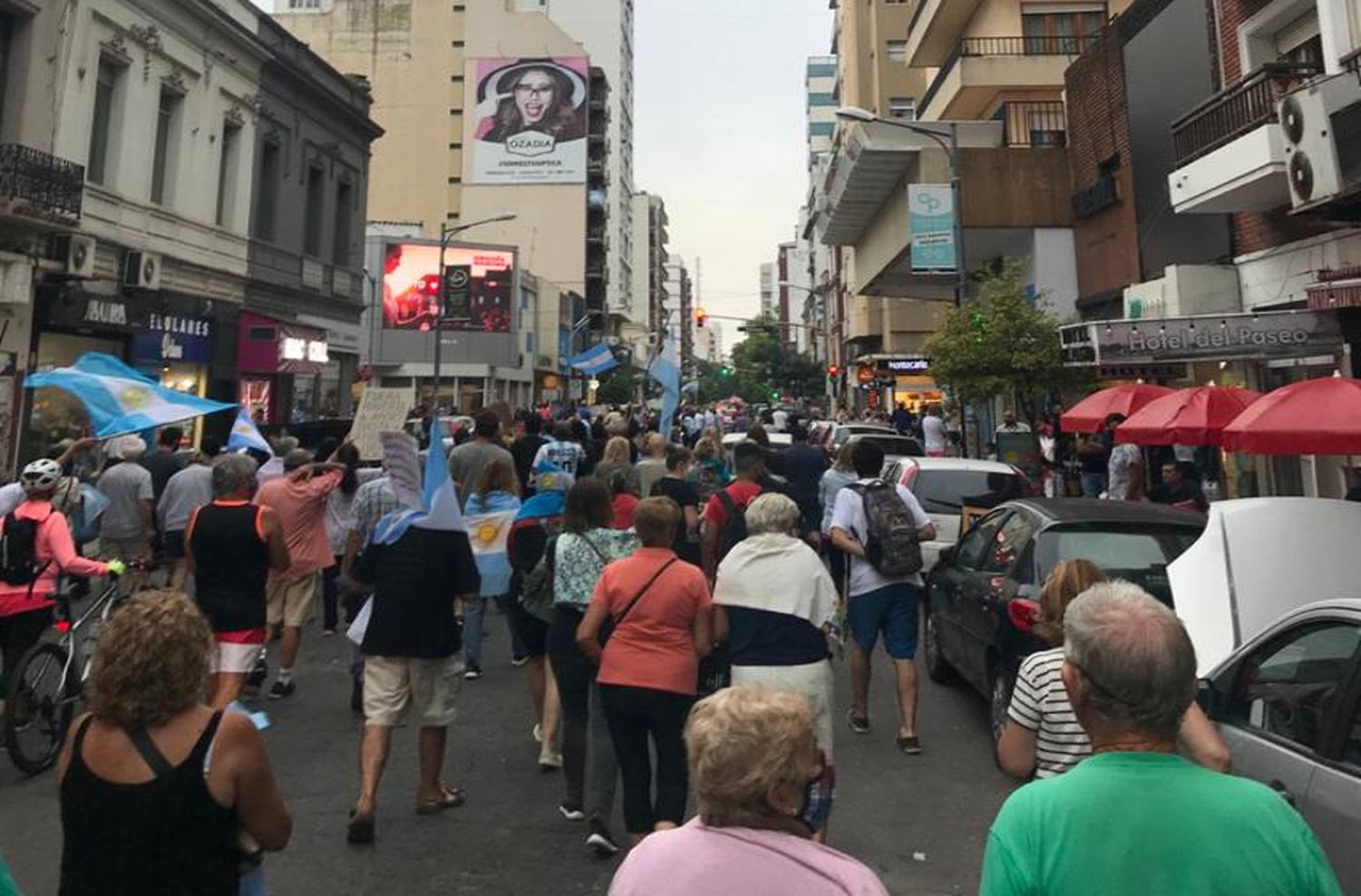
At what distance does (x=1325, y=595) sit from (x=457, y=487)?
22.7ft

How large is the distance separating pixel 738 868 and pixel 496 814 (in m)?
3.59

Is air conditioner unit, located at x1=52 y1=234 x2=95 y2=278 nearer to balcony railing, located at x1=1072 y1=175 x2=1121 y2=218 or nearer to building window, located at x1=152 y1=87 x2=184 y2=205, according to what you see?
building window, located at x1=152 y1=87 x2=184 y2=205

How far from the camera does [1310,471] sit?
41.0ft

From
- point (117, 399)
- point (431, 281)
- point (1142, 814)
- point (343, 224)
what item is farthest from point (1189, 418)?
point (431, 281)

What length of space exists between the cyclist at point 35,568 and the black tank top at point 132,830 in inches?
150

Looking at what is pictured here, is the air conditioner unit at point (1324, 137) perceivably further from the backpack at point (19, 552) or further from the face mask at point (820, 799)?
the backpack at point (19, 552)

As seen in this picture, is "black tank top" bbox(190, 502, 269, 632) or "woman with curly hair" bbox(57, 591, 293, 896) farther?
"black tank top" bbox(190, 502, 269, 632)

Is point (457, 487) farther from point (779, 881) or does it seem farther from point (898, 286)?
point (898, 286)

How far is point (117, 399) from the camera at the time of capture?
7.99 m

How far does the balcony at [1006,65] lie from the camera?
2227 cm

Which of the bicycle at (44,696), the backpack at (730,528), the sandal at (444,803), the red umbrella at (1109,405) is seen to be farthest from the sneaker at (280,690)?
the red umbrella at (1109,405)

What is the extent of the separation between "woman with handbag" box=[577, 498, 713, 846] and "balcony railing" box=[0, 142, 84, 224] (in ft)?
50.0

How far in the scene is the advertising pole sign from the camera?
64.0 feet

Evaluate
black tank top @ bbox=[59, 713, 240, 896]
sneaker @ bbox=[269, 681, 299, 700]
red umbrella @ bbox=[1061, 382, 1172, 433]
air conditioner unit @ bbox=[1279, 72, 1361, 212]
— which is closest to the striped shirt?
black tank top @ bbox=[59, 713, 240, 896]
